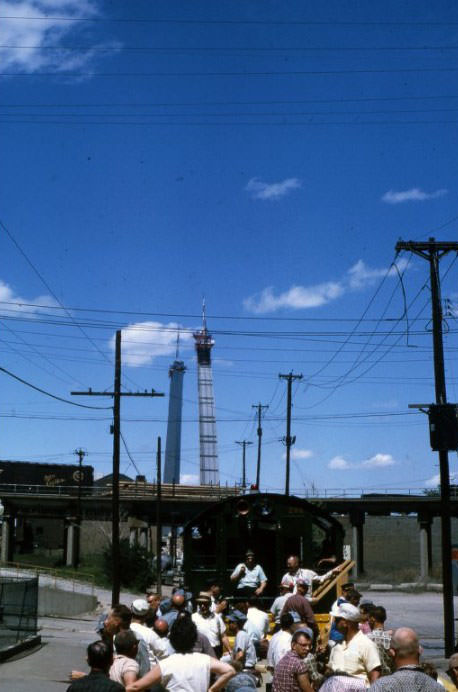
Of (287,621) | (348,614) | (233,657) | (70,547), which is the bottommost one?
(70,547)

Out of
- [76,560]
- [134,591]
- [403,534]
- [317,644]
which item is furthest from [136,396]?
[403,534]

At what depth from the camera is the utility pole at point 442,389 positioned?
73.1 feet

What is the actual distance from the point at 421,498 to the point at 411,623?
3503 centimetres

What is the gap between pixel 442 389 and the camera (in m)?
24.3

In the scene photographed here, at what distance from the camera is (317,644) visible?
46.2 feet

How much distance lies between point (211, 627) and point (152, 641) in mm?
2643

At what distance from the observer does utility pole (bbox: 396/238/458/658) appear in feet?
73.1

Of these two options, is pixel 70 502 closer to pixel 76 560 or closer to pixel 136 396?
pixel 76 560

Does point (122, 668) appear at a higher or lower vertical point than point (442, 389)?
lower

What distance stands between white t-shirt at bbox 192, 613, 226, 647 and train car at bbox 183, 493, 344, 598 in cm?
748

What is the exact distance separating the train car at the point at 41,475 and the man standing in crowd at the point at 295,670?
251 ft

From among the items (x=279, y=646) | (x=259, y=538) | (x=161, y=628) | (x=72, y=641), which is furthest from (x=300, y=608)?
(x=72, y=641)

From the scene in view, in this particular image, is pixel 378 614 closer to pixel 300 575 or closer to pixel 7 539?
pixel 300 575

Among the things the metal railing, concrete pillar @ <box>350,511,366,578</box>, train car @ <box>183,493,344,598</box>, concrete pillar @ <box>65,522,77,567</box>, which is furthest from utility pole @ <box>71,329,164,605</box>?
concrete pillar @ <box>350,511,366,578</box>
